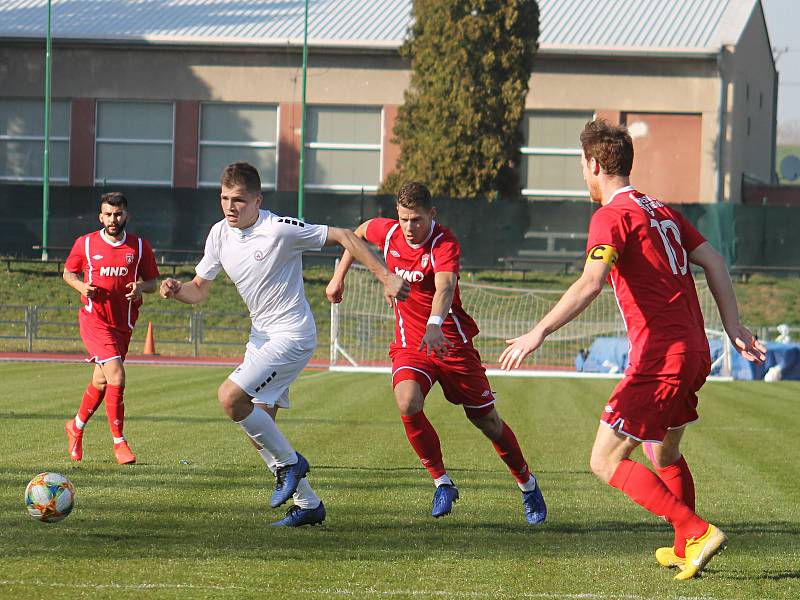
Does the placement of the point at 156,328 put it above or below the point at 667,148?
below

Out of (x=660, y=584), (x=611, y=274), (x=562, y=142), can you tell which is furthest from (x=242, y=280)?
(x=562, y=142)

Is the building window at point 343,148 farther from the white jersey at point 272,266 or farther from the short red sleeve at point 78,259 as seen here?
the white jersey at point 272,266

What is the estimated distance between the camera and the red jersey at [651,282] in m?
5.73

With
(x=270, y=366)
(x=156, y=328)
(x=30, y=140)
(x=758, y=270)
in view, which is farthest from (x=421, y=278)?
(x=30, y=140)

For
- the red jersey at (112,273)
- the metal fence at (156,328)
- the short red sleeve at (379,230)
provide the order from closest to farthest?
the short red sleeve at (379,230) < the red jersey at (112,273) < the metal fence at (156,328)

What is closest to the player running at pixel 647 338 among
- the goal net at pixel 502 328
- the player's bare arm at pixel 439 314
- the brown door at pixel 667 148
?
the player's bare arm at pixel 439 314

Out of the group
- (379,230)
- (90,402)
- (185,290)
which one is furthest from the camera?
(90,402)

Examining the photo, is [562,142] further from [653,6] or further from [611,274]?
[611,274]

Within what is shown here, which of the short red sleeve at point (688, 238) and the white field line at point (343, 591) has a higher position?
the short red sleeve at point (688, 238)

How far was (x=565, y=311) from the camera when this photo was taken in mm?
5449

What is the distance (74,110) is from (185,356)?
1495 centimetres

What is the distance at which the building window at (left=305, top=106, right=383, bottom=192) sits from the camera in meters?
39.2

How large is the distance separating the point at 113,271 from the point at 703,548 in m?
6.32

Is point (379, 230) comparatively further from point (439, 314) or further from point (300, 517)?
point (300, 517)
